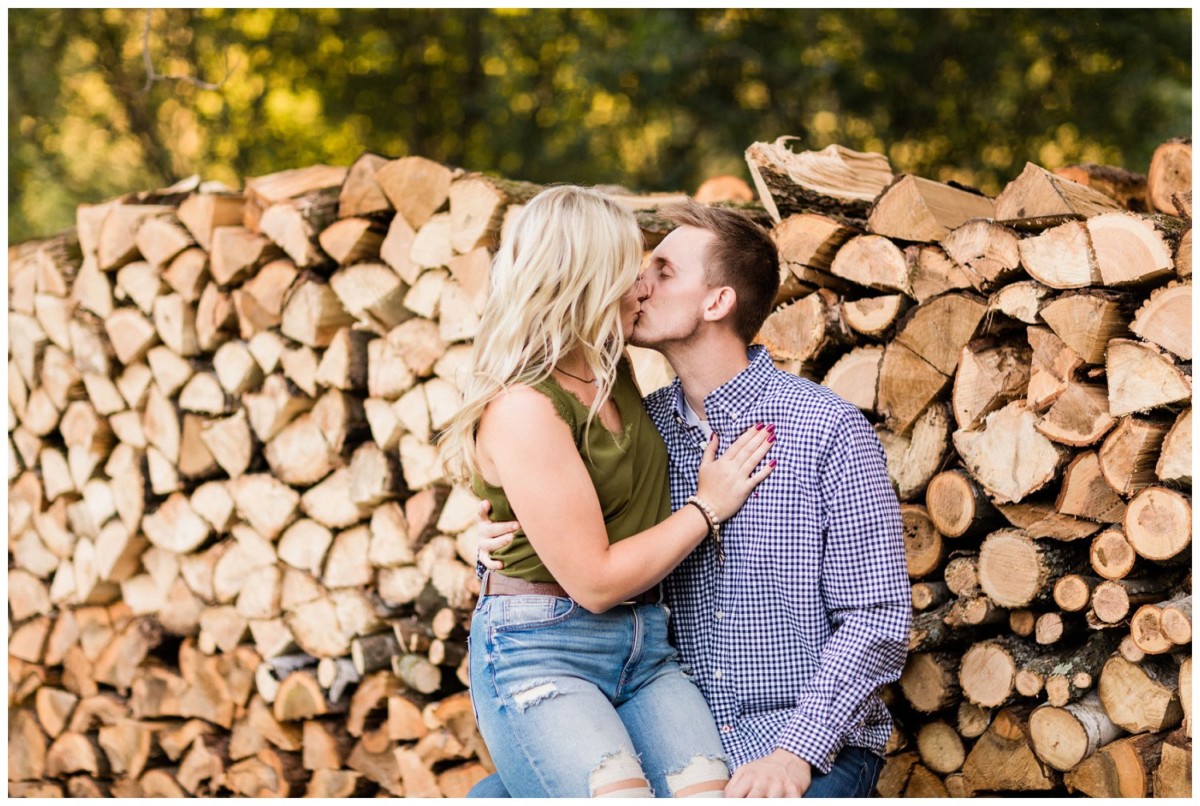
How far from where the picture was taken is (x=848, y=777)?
6.05ft

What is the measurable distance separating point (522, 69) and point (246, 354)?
5202 mm

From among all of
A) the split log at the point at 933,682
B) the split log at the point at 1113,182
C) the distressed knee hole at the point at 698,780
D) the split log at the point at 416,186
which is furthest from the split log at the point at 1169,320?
the split log at the point at 416,186

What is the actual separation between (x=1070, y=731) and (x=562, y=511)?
1.12 m

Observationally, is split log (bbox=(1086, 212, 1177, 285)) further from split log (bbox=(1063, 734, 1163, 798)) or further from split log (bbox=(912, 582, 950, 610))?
split log (bbox=(1063, 734, 1163, 798))

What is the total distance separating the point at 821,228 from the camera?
248 centimetres

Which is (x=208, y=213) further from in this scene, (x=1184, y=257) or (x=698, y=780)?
(x=1184, y=257)

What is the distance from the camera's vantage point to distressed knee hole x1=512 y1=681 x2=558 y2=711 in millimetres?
1761

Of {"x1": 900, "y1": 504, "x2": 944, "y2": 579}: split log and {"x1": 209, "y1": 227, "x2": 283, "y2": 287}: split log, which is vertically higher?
{"x1": 209, "y1": 227, "x2": 283, "y2": 287}: split log

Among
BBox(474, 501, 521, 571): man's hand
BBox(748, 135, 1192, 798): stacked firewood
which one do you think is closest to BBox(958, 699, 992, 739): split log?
BBox(748, 135, 1192, 798): stacked firewood

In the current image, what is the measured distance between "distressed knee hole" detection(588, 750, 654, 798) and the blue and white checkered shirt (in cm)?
24

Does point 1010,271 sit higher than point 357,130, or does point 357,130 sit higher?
point 1010,271

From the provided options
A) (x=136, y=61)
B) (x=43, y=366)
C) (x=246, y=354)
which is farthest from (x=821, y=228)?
(x=136, y=61)

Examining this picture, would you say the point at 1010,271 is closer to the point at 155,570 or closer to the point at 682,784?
the point at 682,784

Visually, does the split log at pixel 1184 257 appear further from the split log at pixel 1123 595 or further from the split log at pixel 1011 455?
the split log at pixel 1123 595
